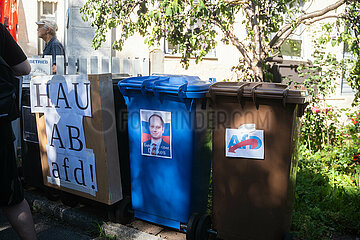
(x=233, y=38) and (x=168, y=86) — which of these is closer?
(x=168, y=86)

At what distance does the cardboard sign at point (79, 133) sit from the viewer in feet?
11.2

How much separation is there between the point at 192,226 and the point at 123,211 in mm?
753

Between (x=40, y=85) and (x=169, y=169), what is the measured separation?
1579 millimetres

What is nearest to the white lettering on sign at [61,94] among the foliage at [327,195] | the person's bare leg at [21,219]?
the person's bare leg at [21,219]

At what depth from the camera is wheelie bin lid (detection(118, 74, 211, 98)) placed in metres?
3.04

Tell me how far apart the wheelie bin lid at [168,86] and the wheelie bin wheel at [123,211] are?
101 cm

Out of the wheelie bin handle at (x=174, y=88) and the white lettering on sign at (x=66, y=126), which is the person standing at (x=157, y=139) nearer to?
the wheelie bin handle at (x=174, y=88)

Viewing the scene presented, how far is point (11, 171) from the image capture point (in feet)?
8.62

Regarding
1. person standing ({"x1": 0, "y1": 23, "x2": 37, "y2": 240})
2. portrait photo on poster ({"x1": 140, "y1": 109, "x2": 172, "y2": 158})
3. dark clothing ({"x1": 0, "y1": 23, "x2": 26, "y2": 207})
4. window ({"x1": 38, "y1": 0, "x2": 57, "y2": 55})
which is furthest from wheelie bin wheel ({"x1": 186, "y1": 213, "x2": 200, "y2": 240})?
window ({"x1": 38, "y1": 0, "x2": 57, "y2": 55})

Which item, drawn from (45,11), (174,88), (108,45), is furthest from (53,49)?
(45,11)

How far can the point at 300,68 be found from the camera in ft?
18.8

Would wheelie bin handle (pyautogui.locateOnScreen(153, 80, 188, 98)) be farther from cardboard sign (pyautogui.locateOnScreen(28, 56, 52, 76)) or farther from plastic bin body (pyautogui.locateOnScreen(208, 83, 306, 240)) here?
cardboard sign (pyautogui.locateOnScreen(28, 56, 52, 76))

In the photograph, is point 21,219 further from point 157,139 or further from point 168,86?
point 168,86

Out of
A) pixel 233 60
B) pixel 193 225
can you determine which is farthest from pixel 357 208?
pixel 233 60
